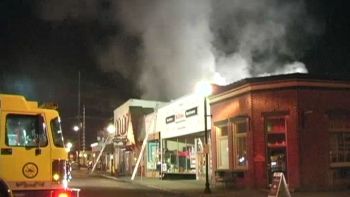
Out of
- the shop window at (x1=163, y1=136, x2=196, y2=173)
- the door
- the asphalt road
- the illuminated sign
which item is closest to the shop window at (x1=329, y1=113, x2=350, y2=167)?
the asphalt road

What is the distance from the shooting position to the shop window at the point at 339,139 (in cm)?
2669

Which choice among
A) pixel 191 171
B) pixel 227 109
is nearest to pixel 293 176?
pixel 227 109

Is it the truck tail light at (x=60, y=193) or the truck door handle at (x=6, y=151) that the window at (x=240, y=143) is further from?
the truck door handle at (x=6, y=151)

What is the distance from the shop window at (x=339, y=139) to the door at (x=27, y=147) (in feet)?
59.9

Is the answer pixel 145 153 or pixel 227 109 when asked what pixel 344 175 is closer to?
pixel 227 109

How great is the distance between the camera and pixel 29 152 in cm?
1067

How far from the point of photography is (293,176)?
25609 mm

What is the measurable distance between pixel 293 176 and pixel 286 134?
1.82 metres

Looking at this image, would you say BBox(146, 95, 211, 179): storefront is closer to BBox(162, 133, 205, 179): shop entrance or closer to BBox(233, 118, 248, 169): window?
BBox(162, 133, 205, 179): shop entrance

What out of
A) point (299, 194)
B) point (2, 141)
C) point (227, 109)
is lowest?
point (299, 194)

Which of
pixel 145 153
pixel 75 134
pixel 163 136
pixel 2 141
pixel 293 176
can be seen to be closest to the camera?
pixel 2 141

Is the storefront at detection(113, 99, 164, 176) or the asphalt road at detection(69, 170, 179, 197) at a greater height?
the storefront at detection(113, 99, 164, 176)

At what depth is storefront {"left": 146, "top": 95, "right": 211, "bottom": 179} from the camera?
3506cm

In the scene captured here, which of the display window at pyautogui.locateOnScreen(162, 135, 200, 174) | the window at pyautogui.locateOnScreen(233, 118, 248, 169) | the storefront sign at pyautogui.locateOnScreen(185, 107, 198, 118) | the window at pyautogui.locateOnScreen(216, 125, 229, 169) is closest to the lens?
the window at pyautogui.locateOnScreen(233, 118, 248, 169)
